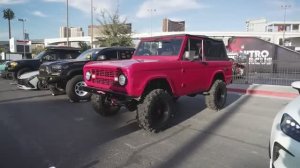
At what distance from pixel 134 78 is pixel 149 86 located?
0.64m

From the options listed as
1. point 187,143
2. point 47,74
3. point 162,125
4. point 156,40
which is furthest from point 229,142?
point 47,74

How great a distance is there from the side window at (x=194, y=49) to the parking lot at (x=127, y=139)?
1530 millimetres

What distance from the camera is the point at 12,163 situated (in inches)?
156

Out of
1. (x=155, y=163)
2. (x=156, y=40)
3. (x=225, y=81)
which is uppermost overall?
(x=156, y=40)

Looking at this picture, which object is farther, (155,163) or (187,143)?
(187,143)

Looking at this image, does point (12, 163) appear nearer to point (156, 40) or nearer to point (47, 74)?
A: point (156, 40)

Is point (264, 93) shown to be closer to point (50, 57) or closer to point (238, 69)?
point (238, 69)

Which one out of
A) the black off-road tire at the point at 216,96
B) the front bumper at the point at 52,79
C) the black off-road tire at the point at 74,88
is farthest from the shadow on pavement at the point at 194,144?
the front bumper at the point at 52,79

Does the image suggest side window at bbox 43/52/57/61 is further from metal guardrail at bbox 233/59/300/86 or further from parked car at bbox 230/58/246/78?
parked car at bbox 230/58/246/78

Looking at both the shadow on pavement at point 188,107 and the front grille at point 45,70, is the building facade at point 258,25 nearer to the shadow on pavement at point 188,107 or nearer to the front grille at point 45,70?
the shadow on pavement at point 188,107

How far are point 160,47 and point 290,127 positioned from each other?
4.08 meters

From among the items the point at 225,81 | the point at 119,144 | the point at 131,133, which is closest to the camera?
the point at 119,144

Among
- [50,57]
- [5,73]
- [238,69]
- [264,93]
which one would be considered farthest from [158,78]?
[5,73]

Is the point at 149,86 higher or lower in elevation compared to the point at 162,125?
higher
